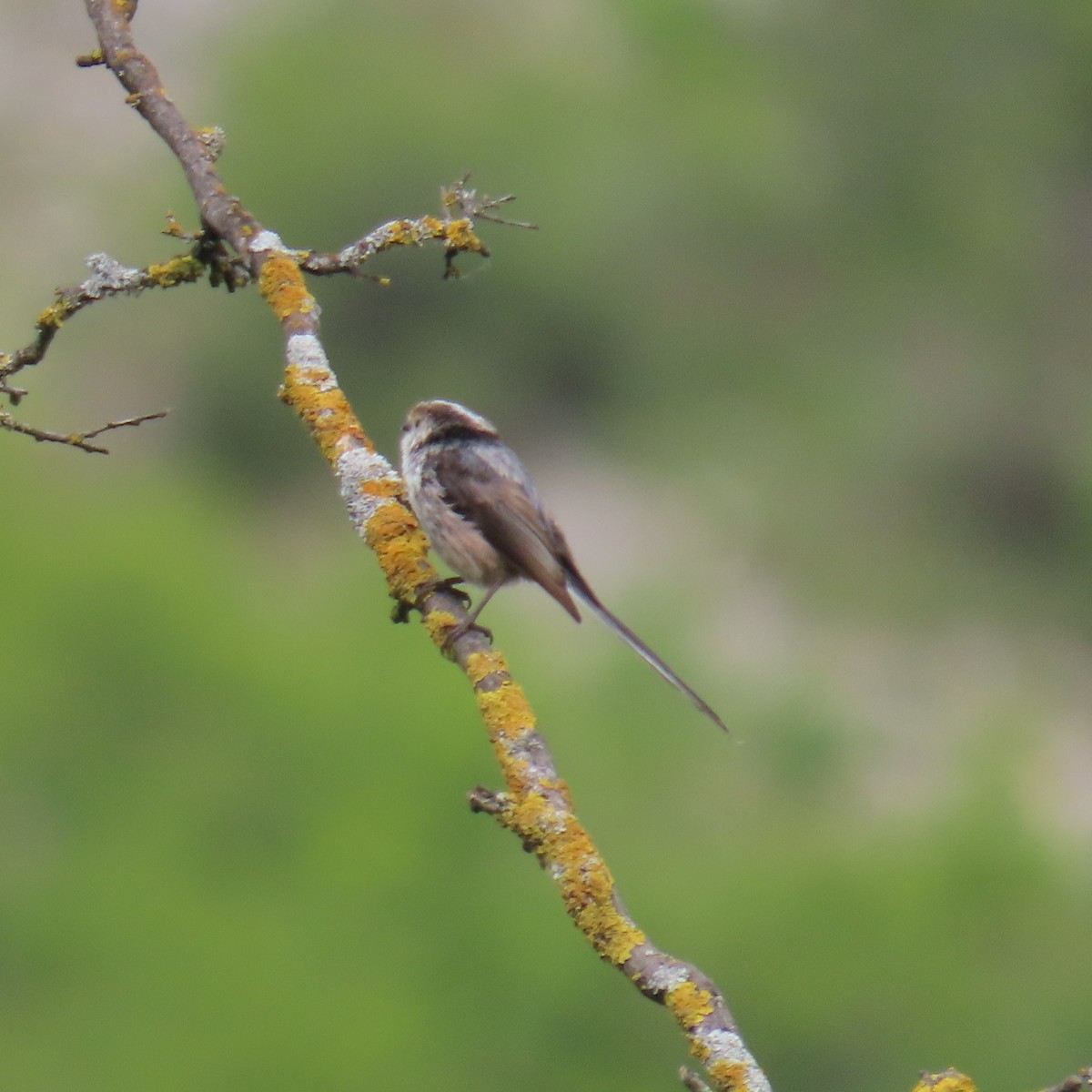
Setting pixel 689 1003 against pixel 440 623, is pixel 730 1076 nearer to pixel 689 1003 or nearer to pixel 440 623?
pixel 689 1003

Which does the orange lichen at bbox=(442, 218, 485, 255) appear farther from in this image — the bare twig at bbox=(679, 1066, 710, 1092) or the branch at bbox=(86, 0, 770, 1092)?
the bare twig at bbox=(679, 1066, 710, 1092)

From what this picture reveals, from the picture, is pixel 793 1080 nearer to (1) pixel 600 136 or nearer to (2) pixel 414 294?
(2) pixel 414 294

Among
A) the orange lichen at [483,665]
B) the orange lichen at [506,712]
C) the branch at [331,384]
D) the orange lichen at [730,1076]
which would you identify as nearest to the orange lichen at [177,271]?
the branch at [331,384]

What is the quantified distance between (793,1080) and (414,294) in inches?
1029

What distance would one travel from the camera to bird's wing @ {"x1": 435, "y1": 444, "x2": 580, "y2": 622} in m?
6.05

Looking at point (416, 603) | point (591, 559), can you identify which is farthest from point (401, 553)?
point (591, 559)

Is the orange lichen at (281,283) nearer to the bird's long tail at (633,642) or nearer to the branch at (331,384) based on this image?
the branch at (331,384)

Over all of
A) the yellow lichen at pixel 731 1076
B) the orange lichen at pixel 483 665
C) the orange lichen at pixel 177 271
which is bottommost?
the yellow lichen at pixel 731 1076

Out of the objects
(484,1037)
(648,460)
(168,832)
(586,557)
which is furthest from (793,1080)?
(648,460)

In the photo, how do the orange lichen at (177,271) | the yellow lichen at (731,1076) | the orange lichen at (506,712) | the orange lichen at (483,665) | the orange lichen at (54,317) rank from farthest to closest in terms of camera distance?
the orange lichen at (177,271), the orange lichen at (54,317), the orange lichen at (483,665), the orange lichen at (506,712), the yellow lichen at (731,1076)

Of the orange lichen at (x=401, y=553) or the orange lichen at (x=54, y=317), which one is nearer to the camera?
the orange lichen at (x=54, y=317)

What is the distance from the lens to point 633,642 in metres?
5.43

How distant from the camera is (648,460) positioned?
130 ft

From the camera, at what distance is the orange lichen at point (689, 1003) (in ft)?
11.5
